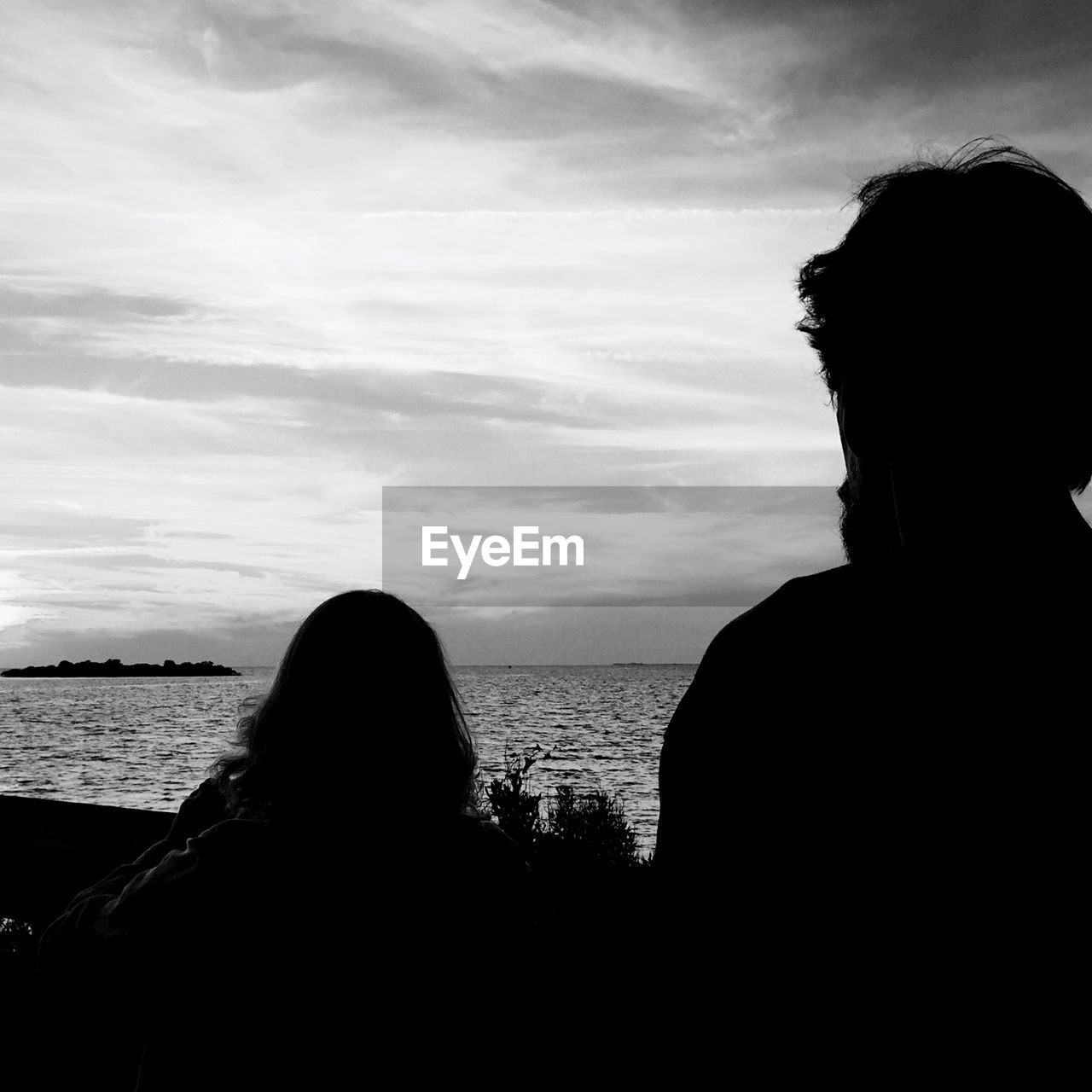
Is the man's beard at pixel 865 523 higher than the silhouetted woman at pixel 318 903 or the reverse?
higher

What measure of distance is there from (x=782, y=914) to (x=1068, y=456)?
0.53 meters

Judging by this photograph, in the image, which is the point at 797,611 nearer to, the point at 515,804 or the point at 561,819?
the point at 515,804

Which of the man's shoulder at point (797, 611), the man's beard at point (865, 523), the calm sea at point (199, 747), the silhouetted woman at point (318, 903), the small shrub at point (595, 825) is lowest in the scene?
the calm sea at point (199, 747)

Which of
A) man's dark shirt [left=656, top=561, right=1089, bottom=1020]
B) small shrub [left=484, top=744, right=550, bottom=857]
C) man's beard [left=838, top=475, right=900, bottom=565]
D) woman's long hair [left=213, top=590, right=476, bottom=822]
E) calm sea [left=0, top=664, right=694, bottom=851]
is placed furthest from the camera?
calm sea [left=0, top=664, right=694, bottom=851]

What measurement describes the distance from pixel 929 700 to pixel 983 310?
1.31 feet

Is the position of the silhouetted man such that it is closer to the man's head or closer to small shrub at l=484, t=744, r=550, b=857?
the man's head

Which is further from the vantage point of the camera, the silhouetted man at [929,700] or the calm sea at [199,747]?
the calm sea at [199,747]

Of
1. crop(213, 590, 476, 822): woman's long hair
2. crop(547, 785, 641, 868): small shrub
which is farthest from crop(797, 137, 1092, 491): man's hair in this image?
crop(547, 785, 641, 868): small shrub

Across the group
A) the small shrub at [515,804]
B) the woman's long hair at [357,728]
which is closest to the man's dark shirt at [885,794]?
the woman's long hair at [357,728]

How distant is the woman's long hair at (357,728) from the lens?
7.70 ft

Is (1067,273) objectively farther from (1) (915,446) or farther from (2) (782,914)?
(2) (782,914)

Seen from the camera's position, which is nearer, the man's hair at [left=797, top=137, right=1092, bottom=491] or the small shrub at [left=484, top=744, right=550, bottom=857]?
the man's hair at [left=797, top=137, right=1092, bottom=491]

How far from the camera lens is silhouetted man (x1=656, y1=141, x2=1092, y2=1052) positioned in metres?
0.85

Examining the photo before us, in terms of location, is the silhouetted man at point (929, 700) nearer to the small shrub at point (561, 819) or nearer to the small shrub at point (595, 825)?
the small shrub at point (561, 819)
